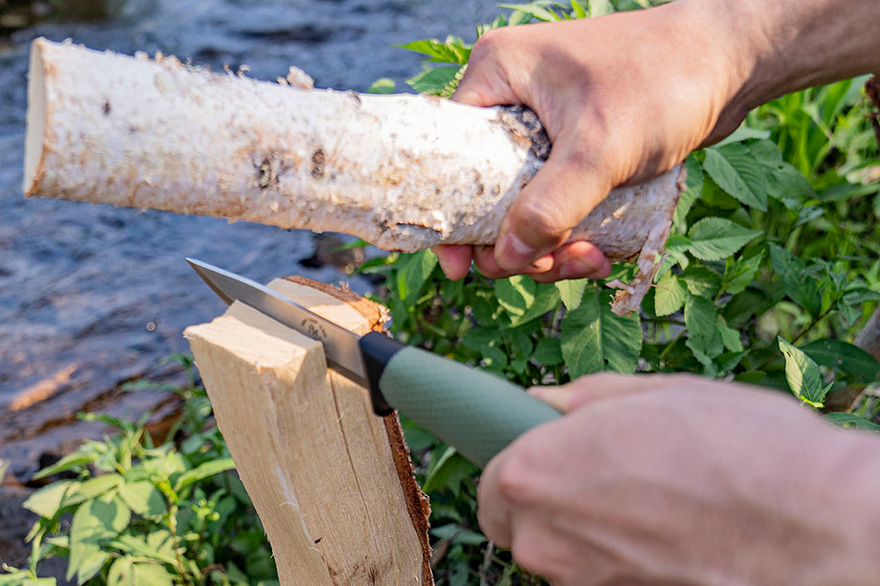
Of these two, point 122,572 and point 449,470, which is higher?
point 449,470

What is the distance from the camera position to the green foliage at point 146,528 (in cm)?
181

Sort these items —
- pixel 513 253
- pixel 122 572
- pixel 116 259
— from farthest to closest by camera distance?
pixel 116 259 → pixel 122 572 → pixel 513 253

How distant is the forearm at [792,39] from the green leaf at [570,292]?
64 centimetres

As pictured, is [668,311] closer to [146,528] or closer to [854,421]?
[854,421]

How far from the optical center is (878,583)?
2.32ft

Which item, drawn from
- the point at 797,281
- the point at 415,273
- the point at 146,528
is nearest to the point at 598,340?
the point at 415,273

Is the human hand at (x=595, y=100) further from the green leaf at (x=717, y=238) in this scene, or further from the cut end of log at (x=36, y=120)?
the cut end of log at (x=36, y=120)

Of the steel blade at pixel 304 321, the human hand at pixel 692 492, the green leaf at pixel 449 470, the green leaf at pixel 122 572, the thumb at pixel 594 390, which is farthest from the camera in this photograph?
the green leaf at pixel 449 470

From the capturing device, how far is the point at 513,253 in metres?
1.64

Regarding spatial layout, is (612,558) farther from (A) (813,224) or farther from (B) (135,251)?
(B) (135,251)

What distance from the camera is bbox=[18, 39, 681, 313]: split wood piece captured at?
116 centimetres

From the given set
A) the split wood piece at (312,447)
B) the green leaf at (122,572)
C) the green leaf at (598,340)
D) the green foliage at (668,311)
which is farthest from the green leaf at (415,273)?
the green leaf at (122,572)

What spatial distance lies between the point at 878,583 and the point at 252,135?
121 centimetres

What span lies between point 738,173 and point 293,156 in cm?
144
